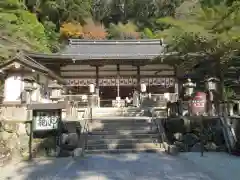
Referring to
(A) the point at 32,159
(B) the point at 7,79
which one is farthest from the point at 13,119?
(B) the point at 7,79

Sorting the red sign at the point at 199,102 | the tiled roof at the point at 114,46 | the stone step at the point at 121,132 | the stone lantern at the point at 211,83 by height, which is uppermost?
the tiled roof at the point at 114,46

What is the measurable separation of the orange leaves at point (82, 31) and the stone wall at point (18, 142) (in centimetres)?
2791

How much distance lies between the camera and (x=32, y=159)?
9203 millimetres

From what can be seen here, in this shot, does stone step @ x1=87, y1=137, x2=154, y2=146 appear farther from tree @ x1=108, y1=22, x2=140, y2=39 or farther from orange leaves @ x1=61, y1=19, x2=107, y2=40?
tree @ x1=108, y1=22, x2=140, y2=39

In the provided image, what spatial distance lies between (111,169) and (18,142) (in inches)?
164

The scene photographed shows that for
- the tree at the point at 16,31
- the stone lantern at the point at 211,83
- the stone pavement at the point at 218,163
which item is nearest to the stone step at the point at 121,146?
the stone pavement at the point at 218,163

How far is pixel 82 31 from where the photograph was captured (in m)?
38.0

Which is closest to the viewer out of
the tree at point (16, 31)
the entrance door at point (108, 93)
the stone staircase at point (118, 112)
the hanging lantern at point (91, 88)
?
the stone staircase at point (118, 112)

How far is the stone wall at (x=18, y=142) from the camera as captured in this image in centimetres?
936

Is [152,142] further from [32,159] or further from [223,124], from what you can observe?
[32,159]

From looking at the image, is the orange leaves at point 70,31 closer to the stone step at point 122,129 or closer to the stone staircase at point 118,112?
the stone staircase at point 118,112

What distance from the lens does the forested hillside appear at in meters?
12.8

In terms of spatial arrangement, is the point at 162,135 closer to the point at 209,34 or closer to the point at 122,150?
the point at 122,150

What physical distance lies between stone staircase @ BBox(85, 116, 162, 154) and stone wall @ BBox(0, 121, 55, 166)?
1.47m
